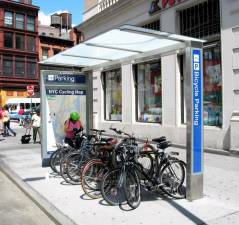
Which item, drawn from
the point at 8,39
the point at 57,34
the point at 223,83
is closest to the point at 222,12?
the point at 223,83

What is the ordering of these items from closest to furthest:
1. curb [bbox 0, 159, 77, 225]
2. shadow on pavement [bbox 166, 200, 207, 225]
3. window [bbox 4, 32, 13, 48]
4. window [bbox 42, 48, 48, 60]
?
shadow on pavement [bbox 166, 200, 207, 225] → curb [bbox 0, 159, 77, 225] → window [bbox 4, 32, 13, 48] → window [bbox 42, 48, 48, 60]

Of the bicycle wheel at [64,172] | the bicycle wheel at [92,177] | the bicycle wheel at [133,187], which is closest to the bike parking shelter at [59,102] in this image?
the bicycle wheel at [64,172]

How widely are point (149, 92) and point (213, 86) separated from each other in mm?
3591

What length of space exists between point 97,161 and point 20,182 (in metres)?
2.41

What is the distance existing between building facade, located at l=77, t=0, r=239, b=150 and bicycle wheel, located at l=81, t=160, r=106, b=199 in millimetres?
5361

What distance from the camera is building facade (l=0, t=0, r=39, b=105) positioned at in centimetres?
4897

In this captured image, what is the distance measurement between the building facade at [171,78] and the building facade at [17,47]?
106ft

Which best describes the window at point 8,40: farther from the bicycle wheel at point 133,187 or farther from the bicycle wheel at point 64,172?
the bicycle wheel at point 133,187

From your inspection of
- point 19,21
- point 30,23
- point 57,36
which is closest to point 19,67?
point 19,21

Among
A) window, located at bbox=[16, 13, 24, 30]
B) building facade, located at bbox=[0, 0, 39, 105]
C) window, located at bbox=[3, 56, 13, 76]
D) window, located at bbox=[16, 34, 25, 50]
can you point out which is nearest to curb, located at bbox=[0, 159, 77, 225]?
building facade, located at bbox=[0, 0, 39, 105]

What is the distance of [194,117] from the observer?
6.25 meters

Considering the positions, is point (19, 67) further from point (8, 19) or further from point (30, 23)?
point (30, 23)

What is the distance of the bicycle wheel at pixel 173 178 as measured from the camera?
6.55 m

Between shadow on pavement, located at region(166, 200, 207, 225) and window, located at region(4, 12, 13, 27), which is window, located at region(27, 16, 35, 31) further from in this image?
shadow on pavement, located at region(166, 200, 207, 225)
